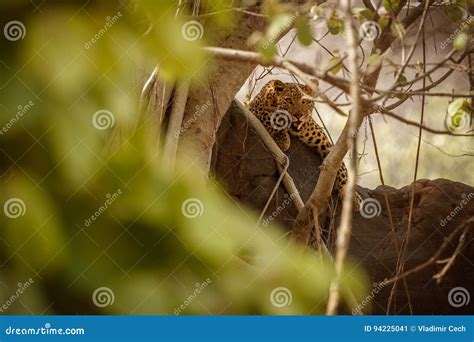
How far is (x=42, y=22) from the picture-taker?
0.68m

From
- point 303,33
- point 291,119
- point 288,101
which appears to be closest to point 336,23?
point 303,33

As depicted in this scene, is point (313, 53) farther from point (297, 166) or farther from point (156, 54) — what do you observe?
point (156, 54)

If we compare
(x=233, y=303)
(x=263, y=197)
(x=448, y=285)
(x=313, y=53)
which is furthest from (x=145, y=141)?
(x=313, y=53)

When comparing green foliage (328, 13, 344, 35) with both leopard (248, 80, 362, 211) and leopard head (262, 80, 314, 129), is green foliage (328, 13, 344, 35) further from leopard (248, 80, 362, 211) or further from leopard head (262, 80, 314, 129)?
leopard head (262, 80, 314, 129)

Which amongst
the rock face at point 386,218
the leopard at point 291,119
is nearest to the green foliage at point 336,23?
the rock face at point 386,218

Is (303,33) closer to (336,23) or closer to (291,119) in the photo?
(336,23)

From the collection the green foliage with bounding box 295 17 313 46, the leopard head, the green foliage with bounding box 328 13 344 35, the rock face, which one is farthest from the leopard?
the green foliage with bounding box 295 17 313 46

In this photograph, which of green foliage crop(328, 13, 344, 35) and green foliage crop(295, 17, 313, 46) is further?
green foliage crop(328, 13, 344, 35)

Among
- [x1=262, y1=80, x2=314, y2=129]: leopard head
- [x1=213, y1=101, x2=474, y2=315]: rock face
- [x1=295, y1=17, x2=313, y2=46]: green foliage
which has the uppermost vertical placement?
[x1=262, y1=80, x2=314, y2=129]: leopard head

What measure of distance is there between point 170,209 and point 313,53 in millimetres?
6268

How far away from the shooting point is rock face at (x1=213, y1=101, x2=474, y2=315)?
15.1ft

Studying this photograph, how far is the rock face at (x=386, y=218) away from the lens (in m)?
4.61

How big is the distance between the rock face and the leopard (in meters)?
0.14

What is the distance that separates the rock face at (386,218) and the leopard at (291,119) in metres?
0.14
